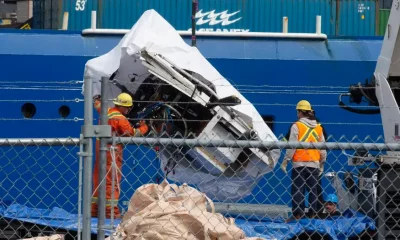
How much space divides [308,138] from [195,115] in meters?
1.64

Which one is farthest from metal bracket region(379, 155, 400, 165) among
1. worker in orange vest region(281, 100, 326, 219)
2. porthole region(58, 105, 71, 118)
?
porthole region(58, 105, 71, 118)

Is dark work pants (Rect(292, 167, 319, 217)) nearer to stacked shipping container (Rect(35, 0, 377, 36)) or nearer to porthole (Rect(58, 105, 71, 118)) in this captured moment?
porthole (Rect(58, 105, 71, 118))

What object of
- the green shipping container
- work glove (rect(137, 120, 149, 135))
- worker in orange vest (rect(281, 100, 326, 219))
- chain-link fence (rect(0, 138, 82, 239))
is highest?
the green shipping container

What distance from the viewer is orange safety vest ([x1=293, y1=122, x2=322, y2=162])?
10.5 m

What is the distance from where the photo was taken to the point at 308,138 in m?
10.7

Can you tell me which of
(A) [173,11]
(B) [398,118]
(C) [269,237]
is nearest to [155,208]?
(C) [269,237]

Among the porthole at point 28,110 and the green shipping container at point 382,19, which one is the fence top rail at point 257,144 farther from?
the green shipping container at point 382,19

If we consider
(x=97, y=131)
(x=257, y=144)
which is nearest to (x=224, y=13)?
(x=257, y=144)

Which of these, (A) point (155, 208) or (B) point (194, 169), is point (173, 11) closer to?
(B) point (194, 169)

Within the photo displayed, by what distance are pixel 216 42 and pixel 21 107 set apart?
2876mm

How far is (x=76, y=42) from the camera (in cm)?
1323

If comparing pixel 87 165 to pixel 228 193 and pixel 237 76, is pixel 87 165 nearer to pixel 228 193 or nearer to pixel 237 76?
pixel 228 193

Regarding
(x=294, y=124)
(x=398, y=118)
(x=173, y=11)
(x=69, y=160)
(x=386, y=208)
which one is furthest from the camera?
(x=173, y=11)

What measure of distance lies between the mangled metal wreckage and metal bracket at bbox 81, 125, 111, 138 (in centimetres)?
351
